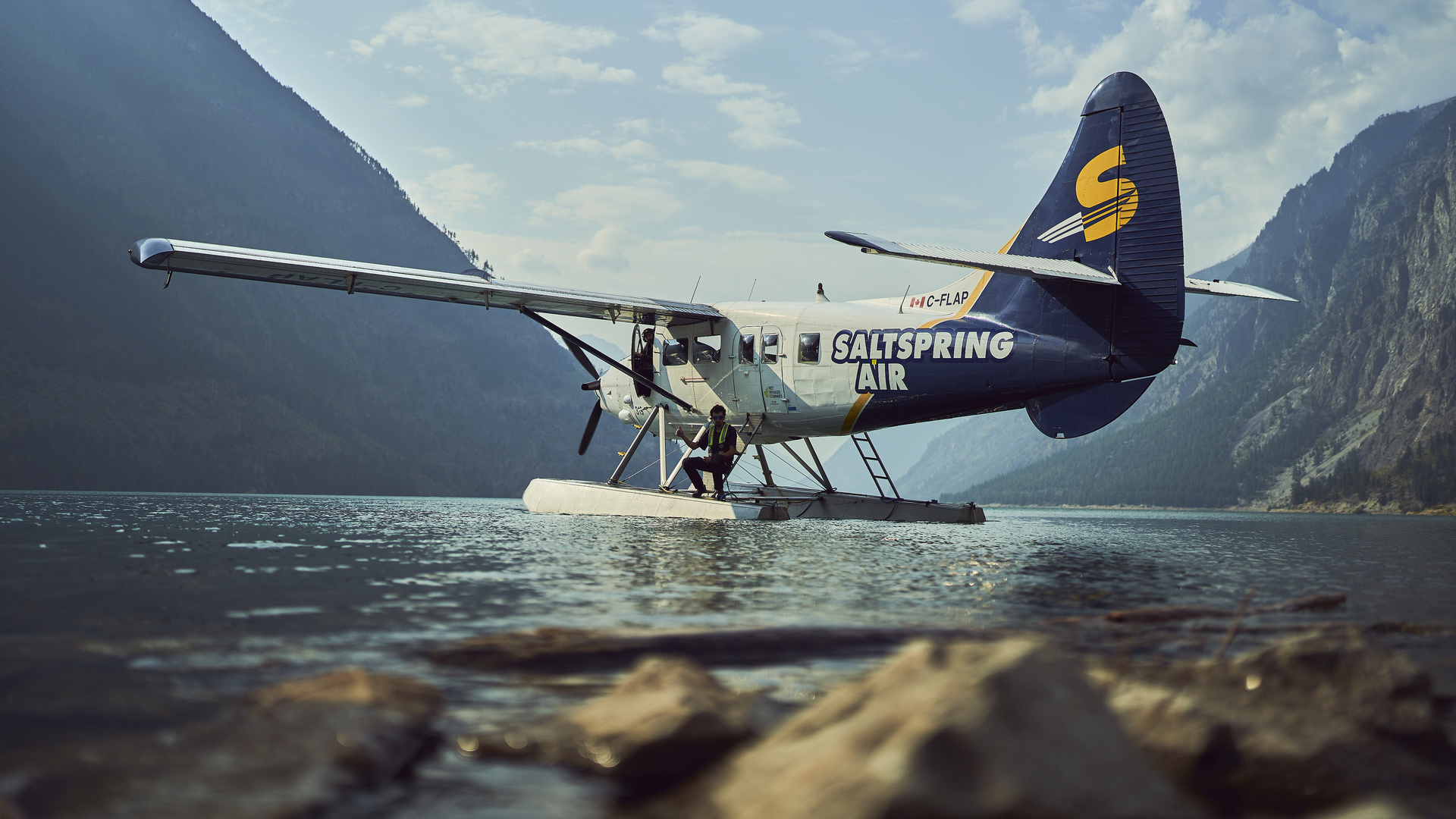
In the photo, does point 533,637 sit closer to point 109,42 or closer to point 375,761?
point 375,761

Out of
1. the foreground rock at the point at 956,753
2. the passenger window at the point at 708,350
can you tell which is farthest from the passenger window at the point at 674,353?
the foreground rock at the point at 956,753

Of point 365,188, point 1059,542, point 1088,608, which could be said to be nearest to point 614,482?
point 1059,542

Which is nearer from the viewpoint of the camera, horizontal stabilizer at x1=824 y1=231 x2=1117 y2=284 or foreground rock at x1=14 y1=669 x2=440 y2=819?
foreground rock at x1=14 y1=669 x2=440 y2=819

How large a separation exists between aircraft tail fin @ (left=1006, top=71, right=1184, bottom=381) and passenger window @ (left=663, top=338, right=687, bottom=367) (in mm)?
7248

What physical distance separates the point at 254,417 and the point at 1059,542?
15201cm

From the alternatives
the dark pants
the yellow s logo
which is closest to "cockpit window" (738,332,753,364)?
the dark pants

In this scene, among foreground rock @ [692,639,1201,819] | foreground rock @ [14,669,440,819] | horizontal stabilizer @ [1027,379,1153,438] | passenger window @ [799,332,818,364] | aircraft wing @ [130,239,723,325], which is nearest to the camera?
foreground rock @ [692,639,1201,819]

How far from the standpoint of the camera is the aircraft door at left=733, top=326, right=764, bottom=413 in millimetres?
18375

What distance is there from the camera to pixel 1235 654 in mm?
4355

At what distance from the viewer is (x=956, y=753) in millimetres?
2061

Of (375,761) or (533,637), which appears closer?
(375,761)

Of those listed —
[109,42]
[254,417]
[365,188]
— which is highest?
[109,42]

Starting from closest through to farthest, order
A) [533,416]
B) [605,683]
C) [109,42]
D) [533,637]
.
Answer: [605,683]
[533,637]
[533,416]
[109,42]

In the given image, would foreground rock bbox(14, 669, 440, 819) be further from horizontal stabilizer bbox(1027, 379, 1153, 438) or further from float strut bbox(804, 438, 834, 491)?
float strut bbox(804, 438, 834, 491)
